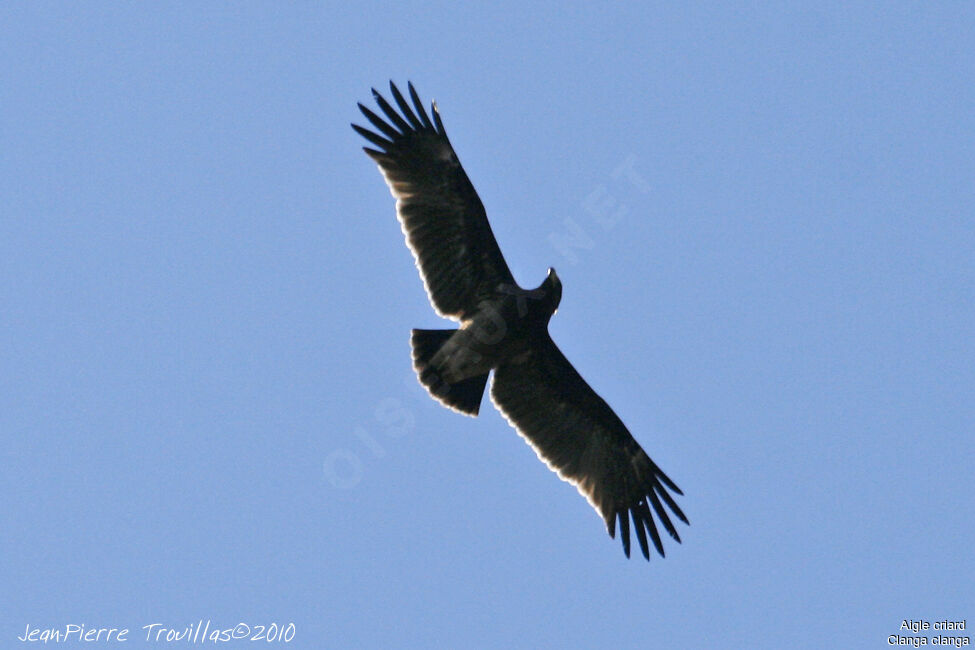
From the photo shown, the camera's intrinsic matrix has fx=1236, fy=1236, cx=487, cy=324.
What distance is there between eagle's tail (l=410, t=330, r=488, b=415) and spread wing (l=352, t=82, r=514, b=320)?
0.64 metres

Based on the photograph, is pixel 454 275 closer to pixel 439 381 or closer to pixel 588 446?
pixel 439 381

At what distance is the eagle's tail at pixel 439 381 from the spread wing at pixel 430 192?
2.10ft

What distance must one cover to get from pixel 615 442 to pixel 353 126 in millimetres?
4384

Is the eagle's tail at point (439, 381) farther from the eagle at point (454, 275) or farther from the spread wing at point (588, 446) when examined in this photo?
the spread wing at point (588, 446)

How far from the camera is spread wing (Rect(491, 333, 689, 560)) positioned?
13188mm

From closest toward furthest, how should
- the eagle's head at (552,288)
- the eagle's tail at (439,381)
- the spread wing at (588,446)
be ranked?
the eagle's tail at (439,381) → the eagle's head at (552,288) → the spread wing at (588,446)

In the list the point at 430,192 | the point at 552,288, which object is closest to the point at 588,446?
the point at 552,288

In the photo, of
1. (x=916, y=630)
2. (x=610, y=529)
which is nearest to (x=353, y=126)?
(x=610, y=529)

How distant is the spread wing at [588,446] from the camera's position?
1319 centimetres

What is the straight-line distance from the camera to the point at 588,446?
13.4m

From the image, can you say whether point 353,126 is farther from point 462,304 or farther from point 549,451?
point 549,451

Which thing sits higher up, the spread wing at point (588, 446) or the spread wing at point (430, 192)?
the spread wing at point (430, 192)

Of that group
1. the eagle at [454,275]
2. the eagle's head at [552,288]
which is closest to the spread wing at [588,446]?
the eagle at [454,275]

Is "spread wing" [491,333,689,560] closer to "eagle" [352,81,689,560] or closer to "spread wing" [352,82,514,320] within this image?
"eagle" [352,81,689,560]
